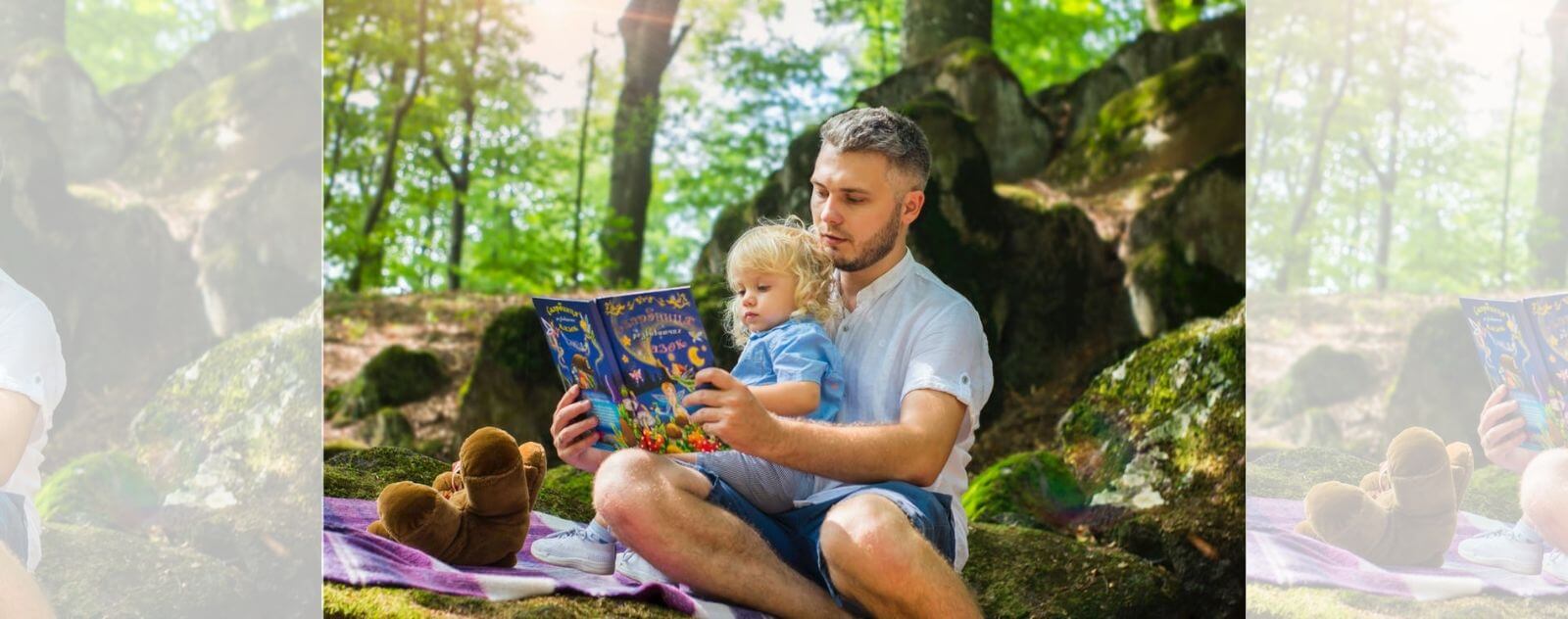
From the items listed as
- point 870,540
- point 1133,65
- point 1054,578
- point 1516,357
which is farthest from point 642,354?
point 1133,65

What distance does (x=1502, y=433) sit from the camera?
368 centimetres

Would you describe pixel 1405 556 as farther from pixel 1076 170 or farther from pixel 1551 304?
pixel 1076 170

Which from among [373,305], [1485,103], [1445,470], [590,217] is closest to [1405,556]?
[1445,470]

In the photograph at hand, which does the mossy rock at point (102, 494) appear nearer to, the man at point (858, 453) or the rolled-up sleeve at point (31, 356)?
the rolled-up sleeve at point (31, 356)

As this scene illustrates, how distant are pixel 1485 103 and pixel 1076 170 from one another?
270 centimetres

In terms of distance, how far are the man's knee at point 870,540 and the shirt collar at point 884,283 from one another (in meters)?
0.52

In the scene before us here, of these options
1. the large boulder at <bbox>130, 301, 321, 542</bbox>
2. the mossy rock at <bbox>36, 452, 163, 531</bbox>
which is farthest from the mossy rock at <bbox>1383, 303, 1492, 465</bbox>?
the mossy rock at <bbox>36, 452, 163, 531</bbox>

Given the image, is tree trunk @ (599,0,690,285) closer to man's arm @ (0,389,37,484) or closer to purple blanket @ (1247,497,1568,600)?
purple blanket @ (1247,497,1568,600)

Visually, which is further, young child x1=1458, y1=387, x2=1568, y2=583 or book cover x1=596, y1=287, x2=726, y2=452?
young child x1=1458, y1=387, x2=1568, y2=583

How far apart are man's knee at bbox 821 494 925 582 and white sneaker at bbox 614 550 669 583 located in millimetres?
400

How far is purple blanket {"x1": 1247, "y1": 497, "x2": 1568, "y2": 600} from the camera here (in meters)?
3.70

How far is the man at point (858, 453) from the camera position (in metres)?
2.66

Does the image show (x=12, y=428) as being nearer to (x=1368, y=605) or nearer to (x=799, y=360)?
(x=799, y=360)

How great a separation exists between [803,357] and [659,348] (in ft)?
0.95
